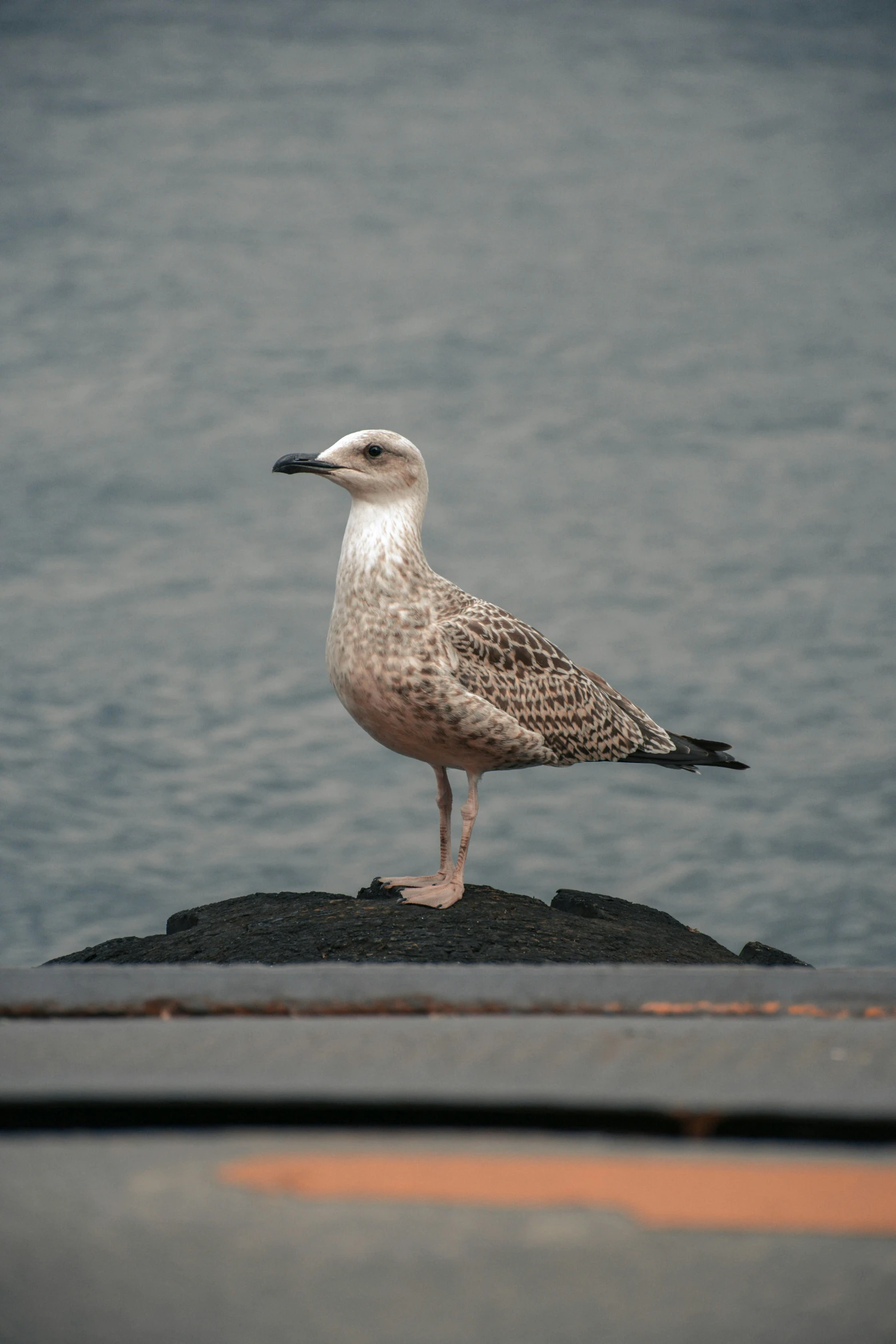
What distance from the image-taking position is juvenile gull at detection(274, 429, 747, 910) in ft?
16.4

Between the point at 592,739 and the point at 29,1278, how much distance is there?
13.7ft

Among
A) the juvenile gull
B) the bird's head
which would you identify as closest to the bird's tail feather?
the juvenile gull

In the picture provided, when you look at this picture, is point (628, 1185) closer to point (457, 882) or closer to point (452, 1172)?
point (452, 1172)

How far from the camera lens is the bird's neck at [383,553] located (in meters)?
5.15

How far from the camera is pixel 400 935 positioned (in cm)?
476

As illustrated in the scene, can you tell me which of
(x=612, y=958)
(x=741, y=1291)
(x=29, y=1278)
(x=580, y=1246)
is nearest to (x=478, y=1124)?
(x=580, y=1246)

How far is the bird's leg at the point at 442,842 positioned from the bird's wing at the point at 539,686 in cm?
42

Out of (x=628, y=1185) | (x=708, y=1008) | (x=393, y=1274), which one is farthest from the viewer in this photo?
(x=708, y=1008)

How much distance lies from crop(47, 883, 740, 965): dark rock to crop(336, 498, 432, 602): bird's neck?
3.86 ft

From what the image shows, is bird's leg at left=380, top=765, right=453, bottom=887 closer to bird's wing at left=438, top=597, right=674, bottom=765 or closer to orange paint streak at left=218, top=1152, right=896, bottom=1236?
bird's wing at left=438, top=597, right=674, bottom=765

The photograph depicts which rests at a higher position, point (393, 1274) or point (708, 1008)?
point (708, 1008)

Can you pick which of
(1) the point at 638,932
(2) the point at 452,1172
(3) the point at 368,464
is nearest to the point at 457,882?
(1) the point at 638,932

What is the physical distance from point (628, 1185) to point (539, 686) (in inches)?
146

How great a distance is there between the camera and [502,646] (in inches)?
214
